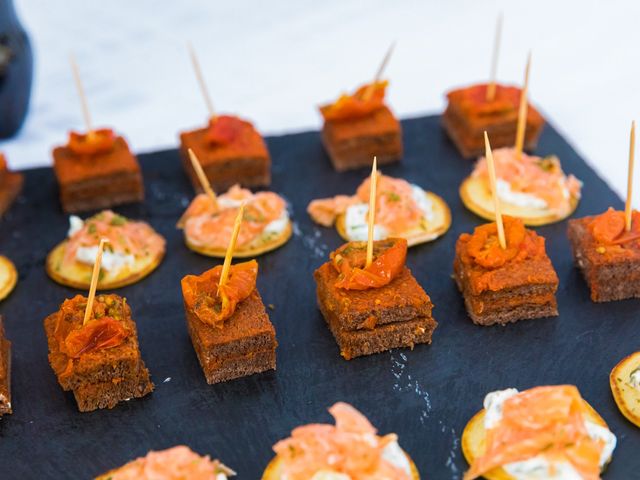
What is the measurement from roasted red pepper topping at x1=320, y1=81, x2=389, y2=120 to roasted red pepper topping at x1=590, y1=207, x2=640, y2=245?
8.41 feet

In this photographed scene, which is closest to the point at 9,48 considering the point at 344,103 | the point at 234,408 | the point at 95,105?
the point at 95,105

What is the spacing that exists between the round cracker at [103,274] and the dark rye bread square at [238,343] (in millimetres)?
1083

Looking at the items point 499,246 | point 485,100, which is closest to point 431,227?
point 499,246

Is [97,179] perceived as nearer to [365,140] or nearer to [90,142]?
[90,142]

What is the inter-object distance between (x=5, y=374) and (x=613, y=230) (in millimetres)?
4342

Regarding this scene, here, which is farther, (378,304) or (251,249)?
(251,249)

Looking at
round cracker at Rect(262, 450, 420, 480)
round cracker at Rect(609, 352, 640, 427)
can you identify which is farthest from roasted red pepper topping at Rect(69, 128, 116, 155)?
round cracker at Rect(609, 352, 640, 427)

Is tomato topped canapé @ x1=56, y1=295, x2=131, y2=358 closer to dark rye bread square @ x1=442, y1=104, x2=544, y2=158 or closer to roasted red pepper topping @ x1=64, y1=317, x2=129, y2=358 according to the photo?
roasted red pepper topping @ x1=64, y1=317, x2=129, y2=358

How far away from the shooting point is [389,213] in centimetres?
804

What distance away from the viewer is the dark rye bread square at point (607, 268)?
23.7ft

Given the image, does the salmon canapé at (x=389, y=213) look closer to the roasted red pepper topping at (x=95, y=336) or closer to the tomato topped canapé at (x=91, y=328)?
the tomato topped canapé at (x=91, y=328)

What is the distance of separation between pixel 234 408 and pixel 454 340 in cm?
163

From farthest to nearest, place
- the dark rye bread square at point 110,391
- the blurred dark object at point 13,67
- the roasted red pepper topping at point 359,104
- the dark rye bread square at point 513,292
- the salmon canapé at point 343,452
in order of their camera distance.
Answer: the blurred dark object at point 13,67, the roasted red pepper topping at point 359,104, the dark rye bread square at point 513,292, the dark rye bread square at point 110,391, the salmon canapé at point 343,452

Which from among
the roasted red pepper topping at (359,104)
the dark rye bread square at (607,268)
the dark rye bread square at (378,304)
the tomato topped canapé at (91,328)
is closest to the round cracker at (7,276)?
the tomato topped canapé at (91,328)
